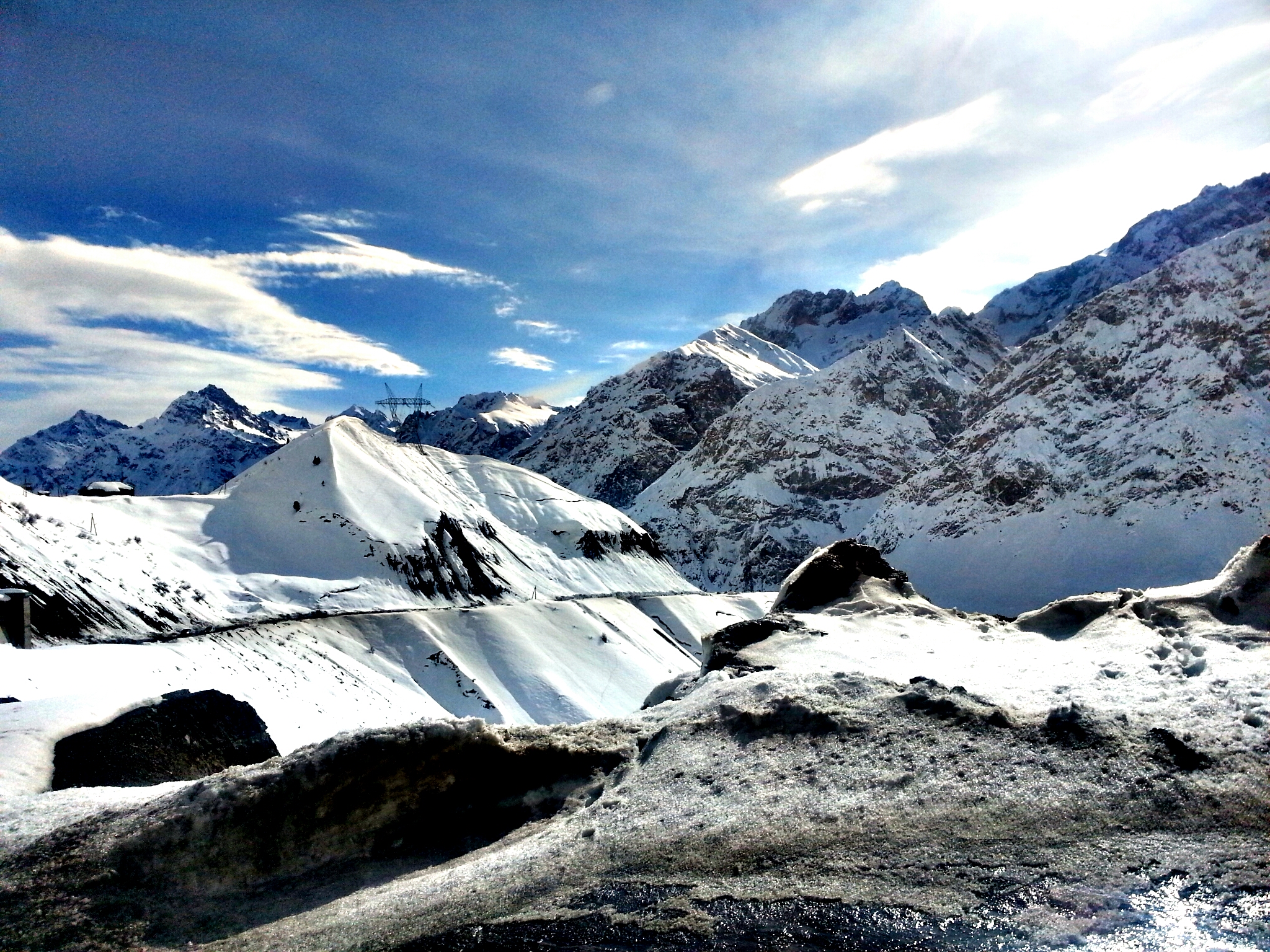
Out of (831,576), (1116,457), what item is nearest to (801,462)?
(1116,457)

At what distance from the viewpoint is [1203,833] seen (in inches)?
172

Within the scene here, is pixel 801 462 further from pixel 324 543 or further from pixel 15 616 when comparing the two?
pixel 15 616

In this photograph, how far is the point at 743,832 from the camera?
4.93m

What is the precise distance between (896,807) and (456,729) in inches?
132

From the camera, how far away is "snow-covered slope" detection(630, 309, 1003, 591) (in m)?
102

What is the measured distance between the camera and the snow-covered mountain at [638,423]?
495 feet

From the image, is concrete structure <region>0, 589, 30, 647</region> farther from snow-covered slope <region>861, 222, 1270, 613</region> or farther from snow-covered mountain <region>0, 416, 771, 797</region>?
snow-covered slope <region>861, 222, 1270, 613</region>

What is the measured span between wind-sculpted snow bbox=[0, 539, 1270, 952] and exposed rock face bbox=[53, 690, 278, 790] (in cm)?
202

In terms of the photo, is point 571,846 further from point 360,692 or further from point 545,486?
point 545,486

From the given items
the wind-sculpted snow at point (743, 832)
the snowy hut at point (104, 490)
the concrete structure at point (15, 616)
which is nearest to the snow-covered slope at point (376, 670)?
the concrete structure at point (15, 616)

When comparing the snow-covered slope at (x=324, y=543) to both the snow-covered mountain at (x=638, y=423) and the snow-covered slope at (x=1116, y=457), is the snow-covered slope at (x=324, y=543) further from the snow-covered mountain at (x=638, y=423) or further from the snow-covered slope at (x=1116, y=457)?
the snow-covered mountain at (x=638, y=423)

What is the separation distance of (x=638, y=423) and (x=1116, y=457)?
9881 centimetres

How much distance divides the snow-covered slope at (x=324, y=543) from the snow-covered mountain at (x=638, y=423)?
9147cm

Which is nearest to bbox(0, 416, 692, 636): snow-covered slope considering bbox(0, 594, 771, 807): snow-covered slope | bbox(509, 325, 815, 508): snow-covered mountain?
bbox(0, 594, 771, 807): snow-covered slope
